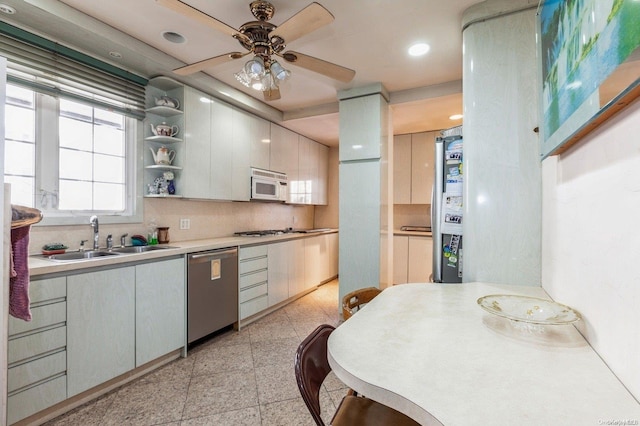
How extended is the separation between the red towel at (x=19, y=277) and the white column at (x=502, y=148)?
2.34 meters

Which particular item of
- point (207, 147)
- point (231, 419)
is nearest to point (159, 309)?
point (231, 419)

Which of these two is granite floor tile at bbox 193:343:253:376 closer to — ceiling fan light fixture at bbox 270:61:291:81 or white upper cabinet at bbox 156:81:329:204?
white upper cabinet at bbox 156:81:329:204

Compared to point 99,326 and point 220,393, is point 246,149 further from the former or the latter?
point 220,393

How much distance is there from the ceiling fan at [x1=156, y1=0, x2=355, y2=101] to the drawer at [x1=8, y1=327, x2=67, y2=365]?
71.7 inches

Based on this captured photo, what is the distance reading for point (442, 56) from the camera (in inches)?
100

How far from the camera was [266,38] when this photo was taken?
71.8 inches

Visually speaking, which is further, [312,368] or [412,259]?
[412,259]

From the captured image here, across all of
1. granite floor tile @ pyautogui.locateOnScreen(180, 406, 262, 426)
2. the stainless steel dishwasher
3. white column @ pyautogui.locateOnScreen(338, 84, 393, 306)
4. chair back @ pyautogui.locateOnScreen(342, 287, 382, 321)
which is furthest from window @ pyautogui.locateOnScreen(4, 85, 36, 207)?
white column @ pyautogui.locateOnScreen(338, 84, 393, 306)

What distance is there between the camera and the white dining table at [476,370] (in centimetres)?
57

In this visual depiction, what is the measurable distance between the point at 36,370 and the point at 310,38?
2.75 metres

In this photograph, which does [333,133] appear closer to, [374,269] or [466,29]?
[374,269]

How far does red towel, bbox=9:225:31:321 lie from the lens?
1.38 m

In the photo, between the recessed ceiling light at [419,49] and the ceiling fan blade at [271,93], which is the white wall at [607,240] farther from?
the ceiling fan blade at [271,93]

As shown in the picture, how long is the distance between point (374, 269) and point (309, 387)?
2.30 m
